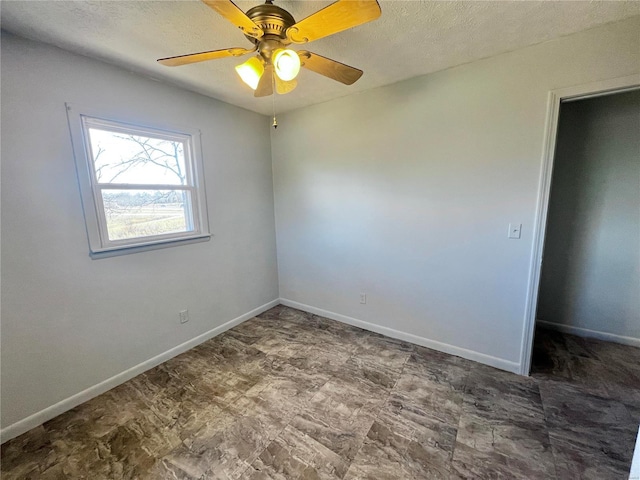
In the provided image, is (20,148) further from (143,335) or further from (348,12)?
(348,12)

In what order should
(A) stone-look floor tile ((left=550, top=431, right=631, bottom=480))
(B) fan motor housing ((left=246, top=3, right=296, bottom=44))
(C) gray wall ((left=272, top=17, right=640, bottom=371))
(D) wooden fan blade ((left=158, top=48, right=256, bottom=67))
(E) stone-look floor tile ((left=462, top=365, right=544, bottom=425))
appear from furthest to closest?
1. (C) gray wall ((left=272, top=17, right=640, bottom=371))
2. (E) stone-look floor tile ((left=462, top=365, right=544, bottom=425))
3. (A) stone-look floor tile ((left=550, top=431, right=631, bottom=480))
4. (D) wooden fan blade ((left=158, top=48, right=256, bottom=67))
5. (B) fan motor housing ((left=246, top=3, right=296, bottom=44))

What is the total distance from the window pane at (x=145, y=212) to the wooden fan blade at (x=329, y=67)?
176cm

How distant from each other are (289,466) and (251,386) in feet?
2.46

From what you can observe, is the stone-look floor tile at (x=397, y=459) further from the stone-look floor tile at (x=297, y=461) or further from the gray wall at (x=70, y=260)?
the gray wall at (x=70, y=260)

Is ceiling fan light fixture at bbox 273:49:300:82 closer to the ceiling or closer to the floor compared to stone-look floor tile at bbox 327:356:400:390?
closer to the ceiling

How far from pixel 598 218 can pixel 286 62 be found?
10.7 feet

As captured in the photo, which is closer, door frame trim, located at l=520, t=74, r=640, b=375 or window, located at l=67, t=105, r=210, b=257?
door frame trim, located at l=520, t=74, r=640, b=375

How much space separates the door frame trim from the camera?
166cm

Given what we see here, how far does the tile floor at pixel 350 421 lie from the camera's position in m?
1.46

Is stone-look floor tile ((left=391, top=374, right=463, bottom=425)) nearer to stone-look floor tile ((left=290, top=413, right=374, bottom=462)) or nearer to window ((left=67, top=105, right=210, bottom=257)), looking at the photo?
stone-look floor tile ((left=290, top=413, right=374, bottom=462))

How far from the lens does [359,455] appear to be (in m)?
1.52

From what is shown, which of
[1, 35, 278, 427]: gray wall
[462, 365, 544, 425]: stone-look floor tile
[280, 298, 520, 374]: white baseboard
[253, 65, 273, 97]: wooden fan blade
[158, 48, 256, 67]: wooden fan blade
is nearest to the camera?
[158, 48, 256, 67]: wooden fan blade

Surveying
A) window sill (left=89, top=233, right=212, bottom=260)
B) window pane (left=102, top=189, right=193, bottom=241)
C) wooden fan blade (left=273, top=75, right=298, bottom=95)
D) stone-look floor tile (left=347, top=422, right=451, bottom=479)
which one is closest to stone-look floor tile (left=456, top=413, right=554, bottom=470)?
stone-look floor tile (left=347, top=422, right=451, bottom=479)

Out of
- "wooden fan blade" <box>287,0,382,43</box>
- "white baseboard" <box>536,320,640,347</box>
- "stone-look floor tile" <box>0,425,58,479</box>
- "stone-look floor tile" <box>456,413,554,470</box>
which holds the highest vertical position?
"wooden fan blade" <box>287,0,382,43</box>
